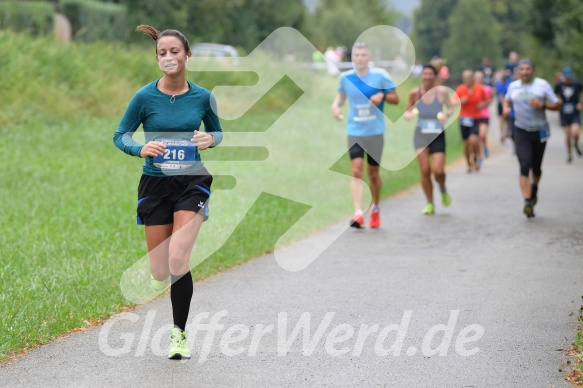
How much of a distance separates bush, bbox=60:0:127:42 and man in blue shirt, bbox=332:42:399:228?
66.8ft

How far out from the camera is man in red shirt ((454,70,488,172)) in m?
21.6

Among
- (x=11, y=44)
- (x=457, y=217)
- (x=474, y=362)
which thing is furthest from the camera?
(x=11, y=44)

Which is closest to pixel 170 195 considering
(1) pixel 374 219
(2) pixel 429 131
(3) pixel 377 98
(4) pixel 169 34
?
(4) pixel 169 34

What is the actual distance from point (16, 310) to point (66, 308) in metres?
0.40

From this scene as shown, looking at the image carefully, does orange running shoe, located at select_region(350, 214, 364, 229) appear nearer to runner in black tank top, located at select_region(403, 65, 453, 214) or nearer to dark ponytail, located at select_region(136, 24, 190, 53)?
runner in black tank top, located at select_region(403, 65, 453, 214)

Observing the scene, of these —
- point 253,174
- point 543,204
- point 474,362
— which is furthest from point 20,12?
point 474,362

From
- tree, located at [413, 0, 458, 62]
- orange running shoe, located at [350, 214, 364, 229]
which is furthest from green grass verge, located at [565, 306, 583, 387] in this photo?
tree, located at [413, 0, 458, 62]

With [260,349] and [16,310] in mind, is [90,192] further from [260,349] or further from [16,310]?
[260,349]

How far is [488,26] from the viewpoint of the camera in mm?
90062

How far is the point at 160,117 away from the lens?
646 cm

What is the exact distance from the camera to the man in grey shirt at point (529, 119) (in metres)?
13.8

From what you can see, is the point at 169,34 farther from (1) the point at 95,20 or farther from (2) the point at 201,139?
(1) the point at 95,20

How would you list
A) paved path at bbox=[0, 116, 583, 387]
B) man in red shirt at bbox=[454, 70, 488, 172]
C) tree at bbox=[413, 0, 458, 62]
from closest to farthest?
paved path at bbox=[0, 116, 583, 387]
man in red shirt at bbox=[454, 70, 488, 172]
tree at bbox=[413, 0, 458, 62]

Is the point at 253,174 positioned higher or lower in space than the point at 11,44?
lower
